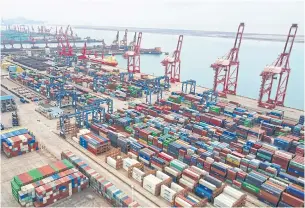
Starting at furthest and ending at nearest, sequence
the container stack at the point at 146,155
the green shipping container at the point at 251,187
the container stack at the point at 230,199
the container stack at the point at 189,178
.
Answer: the container stack at the point at 146,155
the green shipping container at the point at 251,187
the container stack at the point at 189,178
the container stack at the point at 230,199

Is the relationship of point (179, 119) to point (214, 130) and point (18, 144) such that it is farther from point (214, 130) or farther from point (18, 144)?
point (18, 144)

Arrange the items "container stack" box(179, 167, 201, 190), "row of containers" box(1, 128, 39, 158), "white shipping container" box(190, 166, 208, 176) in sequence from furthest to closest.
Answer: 1. "row of containers" box(1, 128, 39, 158)
2. "white shipping container" box(190, 166, 208, 176)
3. "container stack" box(179, 167, 201, 190)

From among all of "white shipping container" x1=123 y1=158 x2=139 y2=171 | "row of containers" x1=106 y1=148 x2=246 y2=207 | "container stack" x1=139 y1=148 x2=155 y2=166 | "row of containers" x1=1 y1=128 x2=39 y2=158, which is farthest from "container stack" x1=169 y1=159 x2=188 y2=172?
"row of containers" x1=1 y1=128 x2=39 y2=158

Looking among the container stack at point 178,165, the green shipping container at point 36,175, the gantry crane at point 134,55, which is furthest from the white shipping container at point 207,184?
the gantry crane at point 134,55

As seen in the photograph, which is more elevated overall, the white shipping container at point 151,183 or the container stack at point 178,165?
the container stack at point 178,165

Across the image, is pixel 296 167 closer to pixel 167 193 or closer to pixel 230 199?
pixel 230 199

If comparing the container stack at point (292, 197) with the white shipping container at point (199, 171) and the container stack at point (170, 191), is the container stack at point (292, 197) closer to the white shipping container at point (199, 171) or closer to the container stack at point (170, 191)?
the white shipping container at point (199, 171)

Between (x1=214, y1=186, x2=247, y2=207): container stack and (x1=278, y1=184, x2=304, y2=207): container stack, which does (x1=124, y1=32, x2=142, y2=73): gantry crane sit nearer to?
(x1=214, y1=186, x2=247, y2=207): container stack
